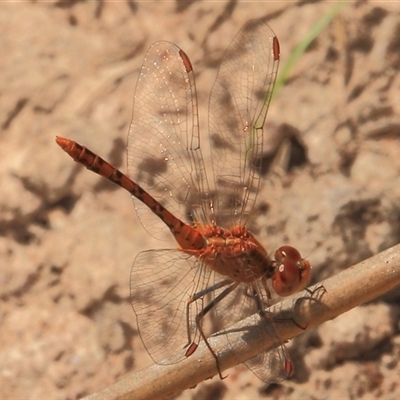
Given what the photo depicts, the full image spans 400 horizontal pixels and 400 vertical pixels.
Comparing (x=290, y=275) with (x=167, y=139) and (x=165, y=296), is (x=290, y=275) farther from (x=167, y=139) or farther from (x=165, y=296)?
(x=167, y=139)

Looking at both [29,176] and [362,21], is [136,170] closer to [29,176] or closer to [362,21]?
[29,176]

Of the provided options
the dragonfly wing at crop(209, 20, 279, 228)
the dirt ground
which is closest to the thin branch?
the dragonfly wing at crop(209, 20, 279, 228)

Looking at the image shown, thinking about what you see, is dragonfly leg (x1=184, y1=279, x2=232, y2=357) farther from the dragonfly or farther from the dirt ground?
the dirt ground

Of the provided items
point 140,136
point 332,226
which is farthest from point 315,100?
point 140,136

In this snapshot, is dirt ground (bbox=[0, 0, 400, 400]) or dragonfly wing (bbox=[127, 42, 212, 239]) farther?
dirt ground (bbox=[0, 0, 400, 400])

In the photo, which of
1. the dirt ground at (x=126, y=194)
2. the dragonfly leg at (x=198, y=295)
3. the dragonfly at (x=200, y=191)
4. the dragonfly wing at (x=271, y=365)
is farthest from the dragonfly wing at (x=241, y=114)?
the dragonfly wing at (x=271, y=365)

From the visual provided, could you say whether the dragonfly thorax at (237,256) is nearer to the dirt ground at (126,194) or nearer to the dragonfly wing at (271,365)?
the dragonfly wing at (271,365)

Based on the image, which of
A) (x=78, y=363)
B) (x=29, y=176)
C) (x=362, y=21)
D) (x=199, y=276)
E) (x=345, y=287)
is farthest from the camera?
(x=362, y=21)
